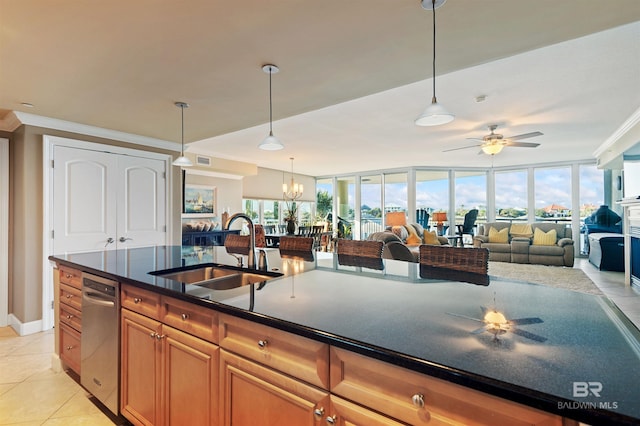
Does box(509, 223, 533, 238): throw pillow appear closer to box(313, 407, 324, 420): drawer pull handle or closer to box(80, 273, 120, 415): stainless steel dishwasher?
box(313, 407, 324, 420): drawer pull handle

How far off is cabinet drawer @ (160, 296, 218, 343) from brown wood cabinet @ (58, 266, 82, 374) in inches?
43.2

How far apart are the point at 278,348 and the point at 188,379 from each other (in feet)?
2.01

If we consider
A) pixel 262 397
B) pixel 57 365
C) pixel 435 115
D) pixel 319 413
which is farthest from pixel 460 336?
pixel 57 365

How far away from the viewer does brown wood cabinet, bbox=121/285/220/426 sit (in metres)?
1.31

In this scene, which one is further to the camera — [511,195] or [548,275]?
[511,195]

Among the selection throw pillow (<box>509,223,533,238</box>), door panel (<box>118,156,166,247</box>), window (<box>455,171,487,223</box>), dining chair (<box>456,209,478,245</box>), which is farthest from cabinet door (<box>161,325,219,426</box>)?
window (<box>455,171,487,223</box>)

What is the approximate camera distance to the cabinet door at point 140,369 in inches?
61.0

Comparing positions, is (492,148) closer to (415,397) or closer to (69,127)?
(415,397)

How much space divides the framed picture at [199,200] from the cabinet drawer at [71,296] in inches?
147

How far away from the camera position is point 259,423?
1.11 meters

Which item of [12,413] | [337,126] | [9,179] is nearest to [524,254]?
[337,126]

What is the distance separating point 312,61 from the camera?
85.2 inches

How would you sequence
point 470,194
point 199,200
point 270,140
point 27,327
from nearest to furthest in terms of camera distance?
1. point 270,140
2. point 27,327
3. point 199,200
4. point 470,194

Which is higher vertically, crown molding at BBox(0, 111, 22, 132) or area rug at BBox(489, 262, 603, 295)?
crown molding at BBox(0, 111, 22, 132)
